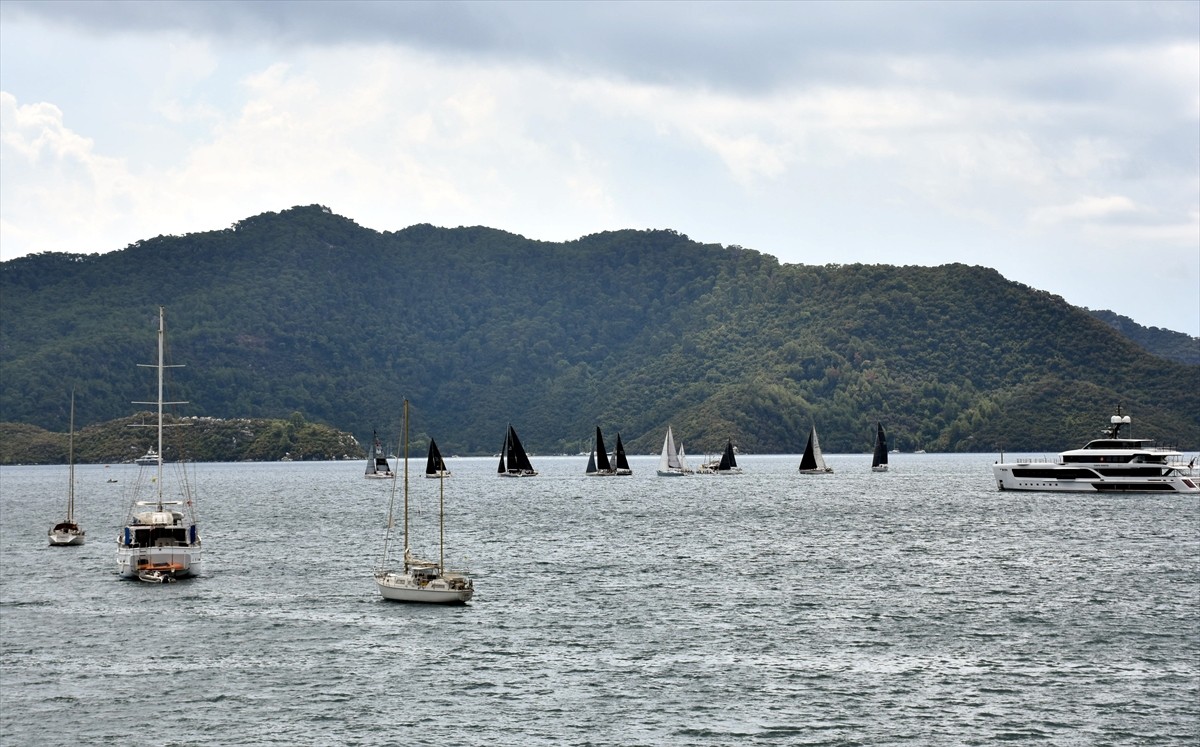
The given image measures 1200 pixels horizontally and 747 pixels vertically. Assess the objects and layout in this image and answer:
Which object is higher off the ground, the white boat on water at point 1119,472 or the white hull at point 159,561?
the white boat on water at point 1119,472

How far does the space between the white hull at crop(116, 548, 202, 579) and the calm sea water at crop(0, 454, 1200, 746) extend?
1261 millimetres

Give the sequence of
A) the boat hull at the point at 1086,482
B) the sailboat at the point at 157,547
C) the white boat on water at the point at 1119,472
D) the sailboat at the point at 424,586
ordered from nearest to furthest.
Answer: the sailboat at the point at 424,586
the sailboat at the point at 157,547
the boat hull at the point at 1086,482
the white boat on water at the point at 1119,472

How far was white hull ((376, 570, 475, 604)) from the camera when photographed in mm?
74375

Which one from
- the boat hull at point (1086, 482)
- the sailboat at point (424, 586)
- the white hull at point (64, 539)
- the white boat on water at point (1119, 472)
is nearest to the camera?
the sailboat at point (424, 586)

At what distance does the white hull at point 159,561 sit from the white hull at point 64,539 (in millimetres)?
27527

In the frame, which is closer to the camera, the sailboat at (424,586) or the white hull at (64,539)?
the sailboat at (424,586)

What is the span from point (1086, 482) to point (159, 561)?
120 meters

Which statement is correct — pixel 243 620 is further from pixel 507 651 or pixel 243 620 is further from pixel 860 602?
pixel 860 602

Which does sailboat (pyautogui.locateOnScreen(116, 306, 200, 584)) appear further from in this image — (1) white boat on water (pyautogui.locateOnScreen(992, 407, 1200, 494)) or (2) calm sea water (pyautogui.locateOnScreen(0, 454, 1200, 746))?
(1) white boat on water (pyautogui.locateOnScreen(992, 407, 1200, 494))

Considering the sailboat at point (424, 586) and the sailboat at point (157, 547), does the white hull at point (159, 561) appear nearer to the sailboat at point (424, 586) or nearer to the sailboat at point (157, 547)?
the sailboat at point (157, 547)

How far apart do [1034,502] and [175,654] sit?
395ft

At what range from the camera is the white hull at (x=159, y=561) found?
8438cm

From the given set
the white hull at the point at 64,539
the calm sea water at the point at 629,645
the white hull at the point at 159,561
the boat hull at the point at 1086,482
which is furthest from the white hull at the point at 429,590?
the boat hull at the point at 1086,482

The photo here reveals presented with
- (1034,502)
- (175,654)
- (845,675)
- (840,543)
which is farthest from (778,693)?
(1034,502)
